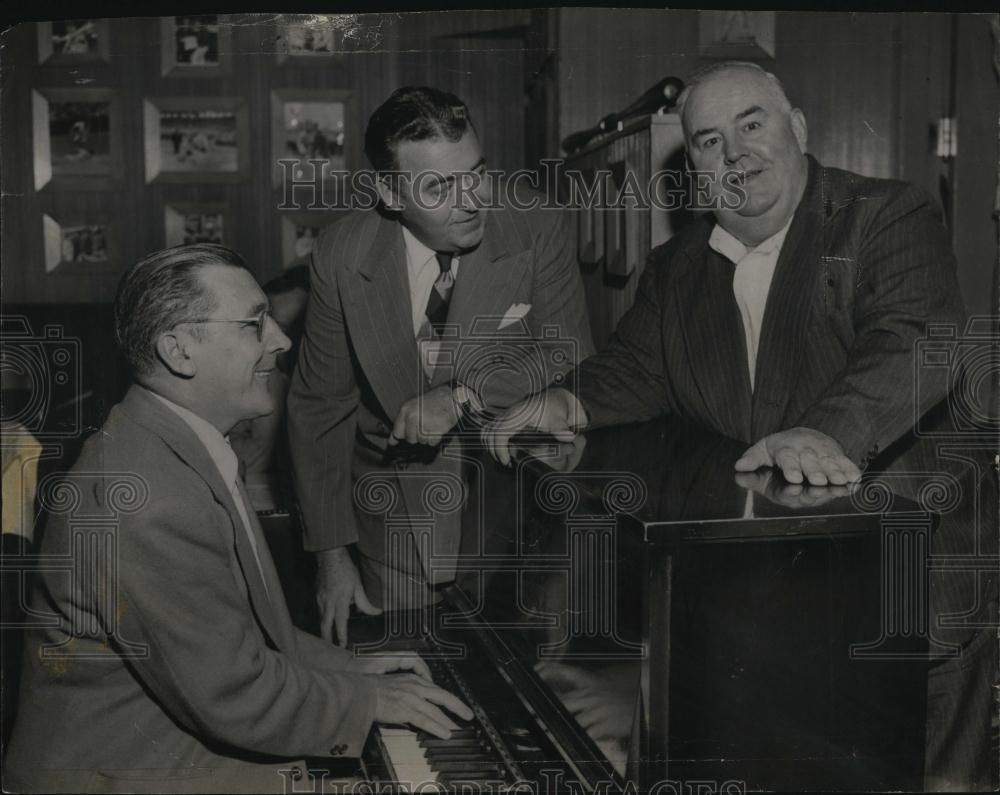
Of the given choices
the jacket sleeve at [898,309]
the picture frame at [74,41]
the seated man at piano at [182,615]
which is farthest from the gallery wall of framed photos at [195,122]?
the jacket sleeve at [898,309]

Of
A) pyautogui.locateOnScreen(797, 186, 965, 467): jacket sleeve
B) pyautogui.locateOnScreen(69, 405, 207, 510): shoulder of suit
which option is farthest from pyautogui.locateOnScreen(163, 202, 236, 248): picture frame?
pyautogui.locateOnScreen(797, 186, 965, 467): jacket sleeve

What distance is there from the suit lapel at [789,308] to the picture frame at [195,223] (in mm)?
991

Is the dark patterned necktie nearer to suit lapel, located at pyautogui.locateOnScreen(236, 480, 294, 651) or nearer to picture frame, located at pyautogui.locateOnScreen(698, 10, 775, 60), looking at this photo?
suit lapel, located at pyautogui.locateOnScreen(236, 480, 294, 651)

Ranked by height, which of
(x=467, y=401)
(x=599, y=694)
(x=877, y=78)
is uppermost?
(x=877, y=78)

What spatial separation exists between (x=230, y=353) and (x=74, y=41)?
26.9 inches

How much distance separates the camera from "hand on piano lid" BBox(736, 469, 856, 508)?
1.38 m

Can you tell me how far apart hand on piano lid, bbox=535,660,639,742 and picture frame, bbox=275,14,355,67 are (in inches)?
43.6

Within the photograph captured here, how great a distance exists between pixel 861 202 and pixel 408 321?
831mm

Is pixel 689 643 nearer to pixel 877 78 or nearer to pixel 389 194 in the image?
pixel 389 194

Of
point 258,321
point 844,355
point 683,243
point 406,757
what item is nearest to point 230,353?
point 258,321

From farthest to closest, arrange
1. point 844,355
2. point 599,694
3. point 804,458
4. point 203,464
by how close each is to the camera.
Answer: point 844,355
point 804,458
point 203,464
point 599,694

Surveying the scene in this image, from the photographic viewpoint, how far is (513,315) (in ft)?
5.98

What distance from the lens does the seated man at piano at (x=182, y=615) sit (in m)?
1.45

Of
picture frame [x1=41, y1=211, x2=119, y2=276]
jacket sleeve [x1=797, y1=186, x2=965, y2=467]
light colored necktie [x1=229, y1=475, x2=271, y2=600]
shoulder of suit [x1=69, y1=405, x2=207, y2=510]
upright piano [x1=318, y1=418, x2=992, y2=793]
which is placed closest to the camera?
upright piano [x1=318, y1=418, x2=992, y2=793]
